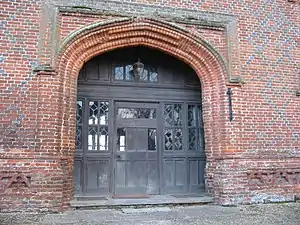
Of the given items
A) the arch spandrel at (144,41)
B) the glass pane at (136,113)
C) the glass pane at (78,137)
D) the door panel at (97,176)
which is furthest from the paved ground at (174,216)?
the arch spandrel at (144,41)

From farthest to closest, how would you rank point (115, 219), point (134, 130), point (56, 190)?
1. point (134, 130)
2. point (56, 190)
3. point (115, 219)

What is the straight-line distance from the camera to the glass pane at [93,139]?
7.85 meters

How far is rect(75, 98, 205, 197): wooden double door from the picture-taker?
25.6ft

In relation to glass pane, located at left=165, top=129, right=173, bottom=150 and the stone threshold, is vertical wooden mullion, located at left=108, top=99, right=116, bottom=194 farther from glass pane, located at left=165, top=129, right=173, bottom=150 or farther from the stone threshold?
glass pane, located at left=165, top=129, right=173, bottom=150

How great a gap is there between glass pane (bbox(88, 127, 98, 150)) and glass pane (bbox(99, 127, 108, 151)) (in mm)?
98

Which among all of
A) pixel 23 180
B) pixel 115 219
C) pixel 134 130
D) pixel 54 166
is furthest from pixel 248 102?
pixel 23 180

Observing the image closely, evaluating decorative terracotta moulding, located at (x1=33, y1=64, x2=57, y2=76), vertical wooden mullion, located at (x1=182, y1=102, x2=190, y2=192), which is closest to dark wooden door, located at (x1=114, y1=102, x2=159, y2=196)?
vertical wooden mullion, located at (x1=182, y1=102, x2=190, y2=192)

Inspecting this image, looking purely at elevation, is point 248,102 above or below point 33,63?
below

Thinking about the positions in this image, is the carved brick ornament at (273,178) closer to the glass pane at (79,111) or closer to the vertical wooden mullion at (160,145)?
the vertical wooden mullion at (160,145)

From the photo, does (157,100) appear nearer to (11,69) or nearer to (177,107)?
(177,107)

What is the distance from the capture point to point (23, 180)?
626 cm

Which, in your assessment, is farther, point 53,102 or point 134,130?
point 134,130

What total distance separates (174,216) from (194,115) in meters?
3.17

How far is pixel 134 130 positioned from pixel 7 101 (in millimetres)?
3046
